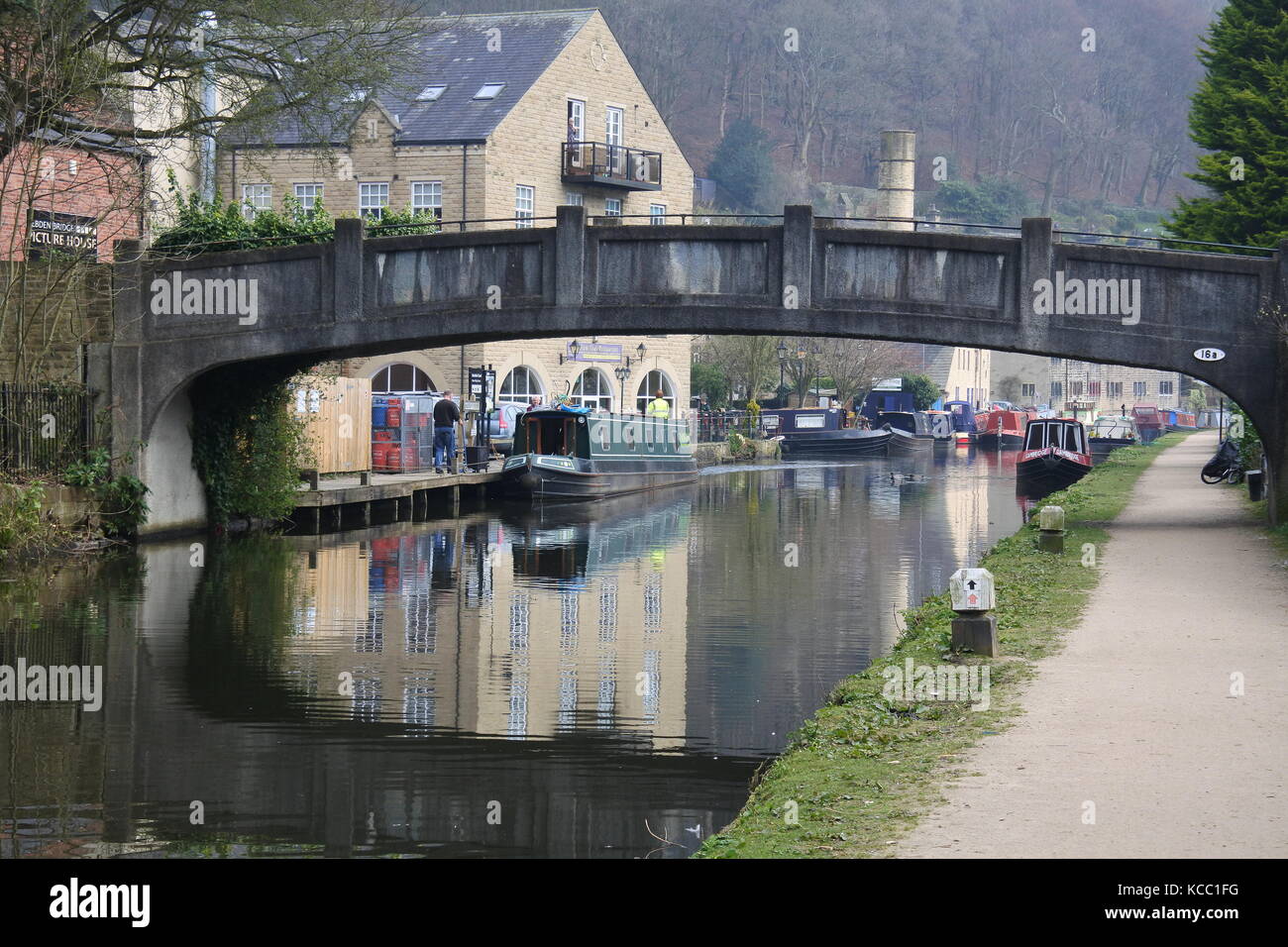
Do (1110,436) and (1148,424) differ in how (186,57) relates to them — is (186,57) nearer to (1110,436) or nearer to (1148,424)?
(1110,436)

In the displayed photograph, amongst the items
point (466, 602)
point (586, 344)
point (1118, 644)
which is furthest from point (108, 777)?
point (586, 344)

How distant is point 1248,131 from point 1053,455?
41.1ft

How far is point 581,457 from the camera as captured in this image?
39312 mm

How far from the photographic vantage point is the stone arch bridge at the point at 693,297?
22.3 m

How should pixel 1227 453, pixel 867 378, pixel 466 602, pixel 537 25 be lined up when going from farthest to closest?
pixel 867 378, pixel 537 25, pixel 1227 453, pixel 466 602

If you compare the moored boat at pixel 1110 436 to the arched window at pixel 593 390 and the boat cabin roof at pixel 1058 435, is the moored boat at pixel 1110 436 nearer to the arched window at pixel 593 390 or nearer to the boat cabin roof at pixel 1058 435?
the boat cabin roof at pixel 1058 435

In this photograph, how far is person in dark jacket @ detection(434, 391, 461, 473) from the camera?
120ft

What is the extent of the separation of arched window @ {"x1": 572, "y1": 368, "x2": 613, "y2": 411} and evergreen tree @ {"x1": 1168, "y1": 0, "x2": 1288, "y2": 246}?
20.4m

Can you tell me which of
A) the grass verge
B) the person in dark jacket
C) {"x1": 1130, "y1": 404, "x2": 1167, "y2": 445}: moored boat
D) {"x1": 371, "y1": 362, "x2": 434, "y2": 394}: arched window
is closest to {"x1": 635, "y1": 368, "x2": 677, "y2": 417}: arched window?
{"x1": 371, "y1": 362, "x2": 434, "y2": 394}: arched window

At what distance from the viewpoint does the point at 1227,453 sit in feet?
110

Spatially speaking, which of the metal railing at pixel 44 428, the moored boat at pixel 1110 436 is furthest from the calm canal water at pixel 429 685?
the moored boat at pixel 1110 436

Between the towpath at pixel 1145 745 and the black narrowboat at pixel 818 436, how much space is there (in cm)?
4801
